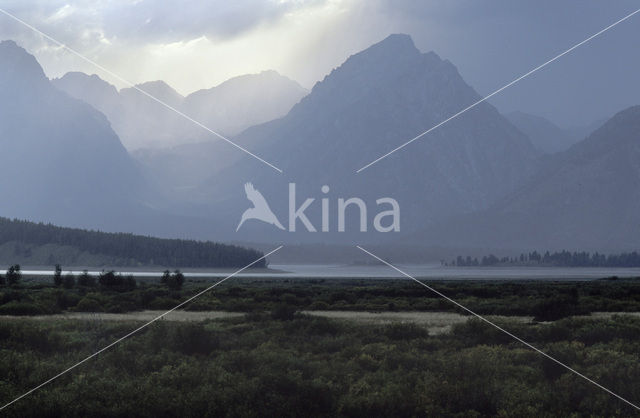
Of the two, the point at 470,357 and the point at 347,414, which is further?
the point at 470,357

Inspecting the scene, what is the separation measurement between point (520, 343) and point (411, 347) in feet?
16.8

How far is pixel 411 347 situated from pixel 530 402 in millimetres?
9293

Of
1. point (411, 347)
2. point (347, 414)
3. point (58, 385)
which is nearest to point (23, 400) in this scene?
point (58, 385)

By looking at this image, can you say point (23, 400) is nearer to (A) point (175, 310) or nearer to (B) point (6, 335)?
(B) point (6, 335)

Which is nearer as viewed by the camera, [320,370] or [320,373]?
[320,373]

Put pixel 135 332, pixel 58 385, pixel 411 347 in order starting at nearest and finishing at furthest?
pixel 58 385, pixel 411 347, pixel 135 332

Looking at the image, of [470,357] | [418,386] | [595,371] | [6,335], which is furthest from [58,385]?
[595,371]

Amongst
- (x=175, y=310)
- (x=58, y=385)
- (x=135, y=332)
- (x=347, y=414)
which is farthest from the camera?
(x=175, y=310)

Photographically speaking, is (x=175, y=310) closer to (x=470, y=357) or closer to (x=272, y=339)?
(x=272, y=339)

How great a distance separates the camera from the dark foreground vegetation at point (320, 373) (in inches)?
1085

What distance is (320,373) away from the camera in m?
30.9

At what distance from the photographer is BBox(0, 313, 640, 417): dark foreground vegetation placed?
27562 millimetres

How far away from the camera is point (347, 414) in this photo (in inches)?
1082

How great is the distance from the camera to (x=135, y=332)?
41.5 m
